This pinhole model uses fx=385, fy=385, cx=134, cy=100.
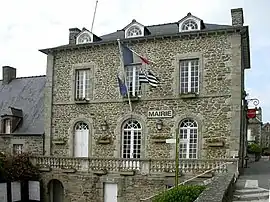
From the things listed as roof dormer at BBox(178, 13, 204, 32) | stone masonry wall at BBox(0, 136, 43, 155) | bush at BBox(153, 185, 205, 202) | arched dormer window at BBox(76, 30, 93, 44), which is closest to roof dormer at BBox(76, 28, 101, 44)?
arched dormer window at BBox(76, 30, 93, 44)

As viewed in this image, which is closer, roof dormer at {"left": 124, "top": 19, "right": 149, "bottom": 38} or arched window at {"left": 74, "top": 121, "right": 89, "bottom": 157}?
roof dormer at {"left": 124, "top": 19, "right": 149, "bottom": 38}

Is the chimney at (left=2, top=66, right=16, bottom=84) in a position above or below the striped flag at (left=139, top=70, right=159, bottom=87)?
above

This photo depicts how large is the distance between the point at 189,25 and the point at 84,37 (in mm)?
5512

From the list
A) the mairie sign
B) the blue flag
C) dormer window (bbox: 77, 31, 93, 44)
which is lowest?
the mairie sign

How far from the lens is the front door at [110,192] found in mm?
17016

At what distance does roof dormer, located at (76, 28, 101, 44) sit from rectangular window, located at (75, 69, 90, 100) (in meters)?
1.52

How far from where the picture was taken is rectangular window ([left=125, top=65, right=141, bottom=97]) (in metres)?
18.4

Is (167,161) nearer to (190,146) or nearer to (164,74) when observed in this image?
(190,146)

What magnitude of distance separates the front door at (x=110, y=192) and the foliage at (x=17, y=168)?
3.65m

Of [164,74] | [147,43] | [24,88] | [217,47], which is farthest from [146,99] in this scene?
[24,88]

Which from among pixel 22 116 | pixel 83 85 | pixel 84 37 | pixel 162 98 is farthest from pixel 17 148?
pixel 162 98

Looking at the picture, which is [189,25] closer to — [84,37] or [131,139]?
[84,37]

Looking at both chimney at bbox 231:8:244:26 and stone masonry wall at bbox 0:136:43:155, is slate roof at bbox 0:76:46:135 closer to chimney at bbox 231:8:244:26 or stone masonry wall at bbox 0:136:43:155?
stone masonry wall at bbox 0:136:43:155

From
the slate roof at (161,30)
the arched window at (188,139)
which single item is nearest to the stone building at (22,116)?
the slate roof at (161,30)
